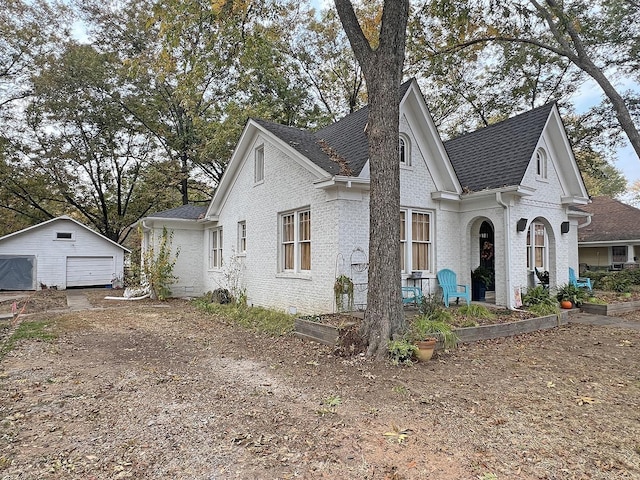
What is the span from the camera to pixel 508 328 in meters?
7.90

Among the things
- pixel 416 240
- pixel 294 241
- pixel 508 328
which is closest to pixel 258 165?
pixel 294 241

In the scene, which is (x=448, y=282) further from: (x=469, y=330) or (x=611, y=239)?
(x=611, y=239)

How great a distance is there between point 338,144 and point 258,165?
3076 mm

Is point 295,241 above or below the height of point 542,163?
below

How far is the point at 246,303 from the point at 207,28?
315 inches

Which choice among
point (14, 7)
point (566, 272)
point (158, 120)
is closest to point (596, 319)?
point (566, 272)

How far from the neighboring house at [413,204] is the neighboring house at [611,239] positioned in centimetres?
1152

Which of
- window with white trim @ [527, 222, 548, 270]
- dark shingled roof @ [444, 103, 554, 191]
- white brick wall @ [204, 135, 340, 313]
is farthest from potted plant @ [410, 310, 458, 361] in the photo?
window with white trim @ [527, 222, 548, 270]

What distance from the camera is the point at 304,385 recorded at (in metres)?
5.15

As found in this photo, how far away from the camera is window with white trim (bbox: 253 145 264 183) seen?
12520mm

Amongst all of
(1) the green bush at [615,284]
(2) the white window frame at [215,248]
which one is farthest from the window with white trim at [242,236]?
(1) the green bush at [615,284]

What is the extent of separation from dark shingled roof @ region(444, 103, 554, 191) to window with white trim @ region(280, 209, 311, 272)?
490cm

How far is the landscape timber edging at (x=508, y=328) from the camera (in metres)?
7.33

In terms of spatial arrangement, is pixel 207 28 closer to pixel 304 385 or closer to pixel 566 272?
pixel 304 385
